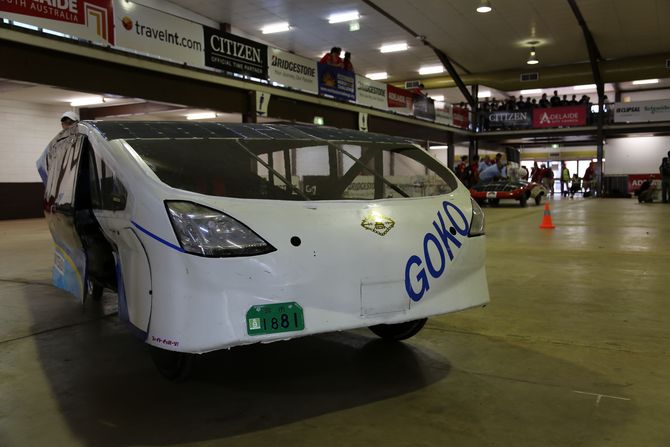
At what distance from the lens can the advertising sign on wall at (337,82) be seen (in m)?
16.3

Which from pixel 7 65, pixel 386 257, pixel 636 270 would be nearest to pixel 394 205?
pixel 386 257

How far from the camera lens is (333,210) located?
8.88 feet

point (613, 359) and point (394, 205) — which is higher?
point (394, 205)

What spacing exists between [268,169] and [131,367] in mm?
1408

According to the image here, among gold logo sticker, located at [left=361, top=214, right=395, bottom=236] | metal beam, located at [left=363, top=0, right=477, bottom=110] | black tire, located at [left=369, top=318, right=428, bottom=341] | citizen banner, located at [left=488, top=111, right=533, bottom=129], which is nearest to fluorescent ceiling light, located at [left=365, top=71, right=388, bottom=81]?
metal beam, located at [left=363, top=0, right=477, bottom=110]

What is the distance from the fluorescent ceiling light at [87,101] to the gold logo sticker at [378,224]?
1584cm

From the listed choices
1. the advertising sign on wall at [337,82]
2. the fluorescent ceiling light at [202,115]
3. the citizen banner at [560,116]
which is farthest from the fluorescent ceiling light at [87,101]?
the citizen banner at [560,116]

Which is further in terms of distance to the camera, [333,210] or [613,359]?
[613,359]

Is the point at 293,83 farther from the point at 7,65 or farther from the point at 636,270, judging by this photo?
the point at 636,270

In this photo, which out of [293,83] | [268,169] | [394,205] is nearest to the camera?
[394,205]

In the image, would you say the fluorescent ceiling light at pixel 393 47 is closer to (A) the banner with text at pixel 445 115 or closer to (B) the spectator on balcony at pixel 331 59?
(A) the banner with text at pixel 445 115

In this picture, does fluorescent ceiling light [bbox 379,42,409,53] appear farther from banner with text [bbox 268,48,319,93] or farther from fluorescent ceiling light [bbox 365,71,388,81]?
banner with text [bbox 268,48,319,93]

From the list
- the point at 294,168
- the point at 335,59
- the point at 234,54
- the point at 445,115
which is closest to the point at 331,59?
the point at 335,59

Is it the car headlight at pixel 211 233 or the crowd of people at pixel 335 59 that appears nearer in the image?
the car headlight at pixel 211 233
